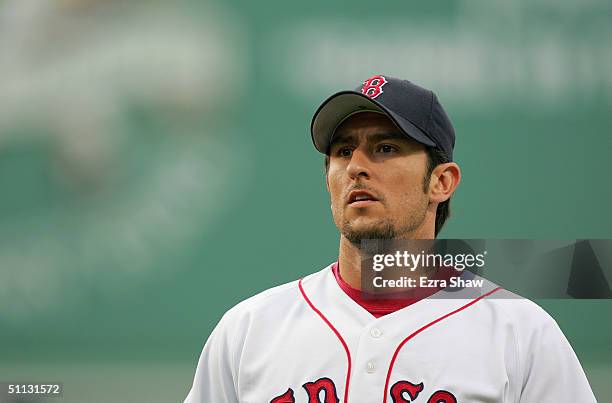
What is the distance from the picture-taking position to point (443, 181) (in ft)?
4.46

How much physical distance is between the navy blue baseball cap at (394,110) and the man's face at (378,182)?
2 centimetres

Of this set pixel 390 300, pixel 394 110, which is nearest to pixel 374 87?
pixel 394 110

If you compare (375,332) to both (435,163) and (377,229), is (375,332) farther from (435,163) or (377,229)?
(435,163)

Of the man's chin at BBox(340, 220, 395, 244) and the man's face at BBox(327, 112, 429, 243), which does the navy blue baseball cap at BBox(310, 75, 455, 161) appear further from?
the man's chin at BBox(340, 220, 395, 244)

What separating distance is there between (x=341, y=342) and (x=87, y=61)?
1.53 metres

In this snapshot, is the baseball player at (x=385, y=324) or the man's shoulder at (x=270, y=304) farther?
the man's shoulder at (x=270, y=304)

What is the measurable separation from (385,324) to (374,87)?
0.37 metres

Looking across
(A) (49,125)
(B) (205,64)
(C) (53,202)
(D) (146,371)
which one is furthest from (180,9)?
(D) (146,371)

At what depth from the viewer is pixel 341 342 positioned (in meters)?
1.29

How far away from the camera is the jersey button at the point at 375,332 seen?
128 cm

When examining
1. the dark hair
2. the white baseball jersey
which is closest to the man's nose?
the dark hair

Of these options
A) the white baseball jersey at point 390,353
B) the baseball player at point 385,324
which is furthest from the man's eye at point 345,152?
the white baseball jersey at point 390,353

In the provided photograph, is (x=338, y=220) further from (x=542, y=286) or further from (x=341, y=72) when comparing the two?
(x=341, y=72)

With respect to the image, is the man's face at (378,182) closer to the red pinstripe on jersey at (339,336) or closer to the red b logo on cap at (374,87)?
the red b logo on cap at (374,87)
